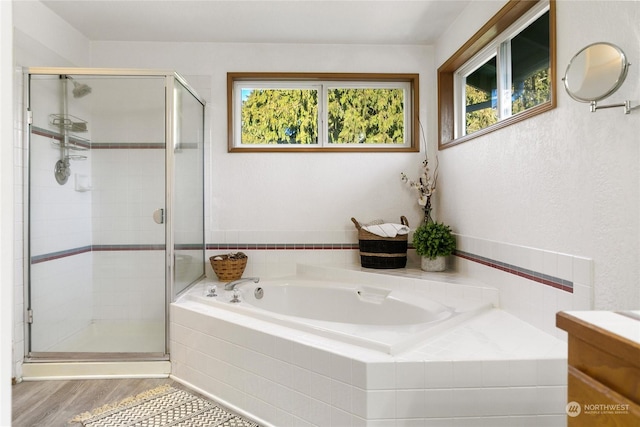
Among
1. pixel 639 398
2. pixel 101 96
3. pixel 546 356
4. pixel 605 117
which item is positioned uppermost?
pixel 101 96

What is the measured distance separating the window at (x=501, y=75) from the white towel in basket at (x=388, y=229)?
0.73 m

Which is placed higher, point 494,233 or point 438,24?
point 438,24

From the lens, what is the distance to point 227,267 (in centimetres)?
314

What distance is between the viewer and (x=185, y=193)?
9.57 feet

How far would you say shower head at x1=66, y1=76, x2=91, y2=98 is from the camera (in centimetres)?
263

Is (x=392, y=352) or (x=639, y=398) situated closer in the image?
(x=639, y=398)

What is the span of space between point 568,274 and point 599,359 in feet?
3.73

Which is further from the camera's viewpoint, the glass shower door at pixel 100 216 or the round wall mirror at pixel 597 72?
the glass shower door at pixel 100 216

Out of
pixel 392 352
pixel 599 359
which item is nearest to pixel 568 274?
pixel 392 352

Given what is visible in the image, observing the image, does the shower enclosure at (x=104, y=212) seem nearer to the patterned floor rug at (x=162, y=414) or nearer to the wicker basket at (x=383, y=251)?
the patterned floor rug at (x=162, y=414)

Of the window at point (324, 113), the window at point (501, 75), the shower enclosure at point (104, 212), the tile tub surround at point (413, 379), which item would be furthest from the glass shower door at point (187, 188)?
the window at point (501, 75)

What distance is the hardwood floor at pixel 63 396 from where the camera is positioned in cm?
205
